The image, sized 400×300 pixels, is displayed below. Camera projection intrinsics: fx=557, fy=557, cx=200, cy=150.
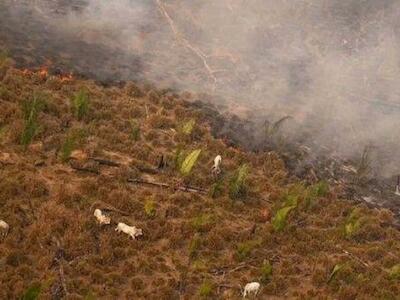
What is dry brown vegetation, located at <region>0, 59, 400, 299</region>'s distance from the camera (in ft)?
27.1

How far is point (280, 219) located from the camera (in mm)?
9977

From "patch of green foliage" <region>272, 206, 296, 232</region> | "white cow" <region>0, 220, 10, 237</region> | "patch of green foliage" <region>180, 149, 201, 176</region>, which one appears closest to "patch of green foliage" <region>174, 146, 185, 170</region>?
"patch of green foliage" <region>180, 149, 201, 176</region>

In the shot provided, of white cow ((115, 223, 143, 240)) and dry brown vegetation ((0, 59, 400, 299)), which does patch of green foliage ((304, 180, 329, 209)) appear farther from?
white cow ((115, 223, 143, 240))

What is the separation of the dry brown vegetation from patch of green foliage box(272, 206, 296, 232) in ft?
0.17

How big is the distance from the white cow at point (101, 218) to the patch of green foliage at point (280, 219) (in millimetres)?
2993

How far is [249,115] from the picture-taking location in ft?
47.8

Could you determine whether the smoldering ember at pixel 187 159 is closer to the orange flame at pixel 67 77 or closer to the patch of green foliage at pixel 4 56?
the orange flame at pixel 67 77

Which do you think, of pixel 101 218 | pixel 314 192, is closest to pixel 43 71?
pixel 101 218

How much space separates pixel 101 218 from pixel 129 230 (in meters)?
0.52

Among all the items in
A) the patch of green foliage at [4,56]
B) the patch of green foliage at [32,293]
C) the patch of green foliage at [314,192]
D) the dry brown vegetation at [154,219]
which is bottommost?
the dry brown vegetation at [154,219]

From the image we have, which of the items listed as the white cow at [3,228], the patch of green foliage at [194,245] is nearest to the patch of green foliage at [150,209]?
the patch of green foliage at [194,245]

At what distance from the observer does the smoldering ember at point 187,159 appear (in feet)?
28.3

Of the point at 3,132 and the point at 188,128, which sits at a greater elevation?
the point at 3,132

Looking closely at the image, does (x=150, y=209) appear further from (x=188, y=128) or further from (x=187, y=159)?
(x=188, y=128)
